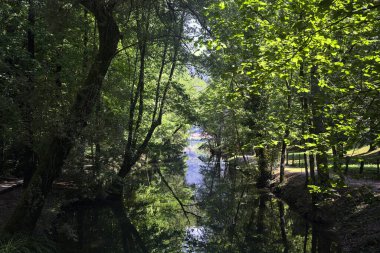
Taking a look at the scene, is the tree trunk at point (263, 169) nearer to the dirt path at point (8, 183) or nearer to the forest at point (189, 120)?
the forest at point (189, 120)

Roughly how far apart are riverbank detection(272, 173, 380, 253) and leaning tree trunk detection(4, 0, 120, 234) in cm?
699

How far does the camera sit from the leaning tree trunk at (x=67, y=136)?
9000 millimetres

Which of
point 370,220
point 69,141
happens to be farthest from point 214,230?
point 69,141

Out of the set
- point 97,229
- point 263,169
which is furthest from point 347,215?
point 97,229

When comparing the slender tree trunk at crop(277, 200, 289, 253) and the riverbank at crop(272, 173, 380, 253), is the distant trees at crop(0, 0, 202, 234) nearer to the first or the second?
the riverbank at crop(272, 173, 380, 253)

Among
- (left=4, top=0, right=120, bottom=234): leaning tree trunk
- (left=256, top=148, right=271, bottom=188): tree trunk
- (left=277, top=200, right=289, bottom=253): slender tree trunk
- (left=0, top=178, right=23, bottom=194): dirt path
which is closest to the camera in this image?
(left=4, top=0, right=120, bottom=234): leaning tree trunk

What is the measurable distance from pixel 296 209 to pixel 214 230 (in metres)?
5.01

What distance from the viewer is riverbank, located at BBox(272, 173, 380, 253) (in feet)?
37.5

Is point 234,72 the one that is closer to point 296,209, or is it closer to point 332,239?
point 332,239

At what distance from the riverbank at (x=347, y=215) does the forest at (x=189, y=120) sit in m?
0.07

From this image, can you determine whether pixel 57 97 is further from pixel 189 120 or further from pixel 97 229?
pixel 189 120

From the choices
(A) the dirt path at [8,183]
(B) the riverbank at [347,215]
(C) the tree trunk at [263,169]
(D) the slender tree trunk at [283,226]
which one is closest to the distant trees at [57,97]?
(A) the dirt path at [8,183]

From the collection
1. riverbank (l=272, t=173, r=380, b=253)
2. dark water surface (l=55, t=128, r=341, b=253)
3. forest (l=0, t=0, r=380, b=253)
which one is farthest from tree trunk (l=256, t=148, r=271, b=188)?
riverbank (l=272, t=173, r=380, b=253)

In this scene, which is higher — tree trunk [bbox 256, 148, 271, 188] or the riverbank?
tree trunk [bbox 256, 148, 271, 188]
